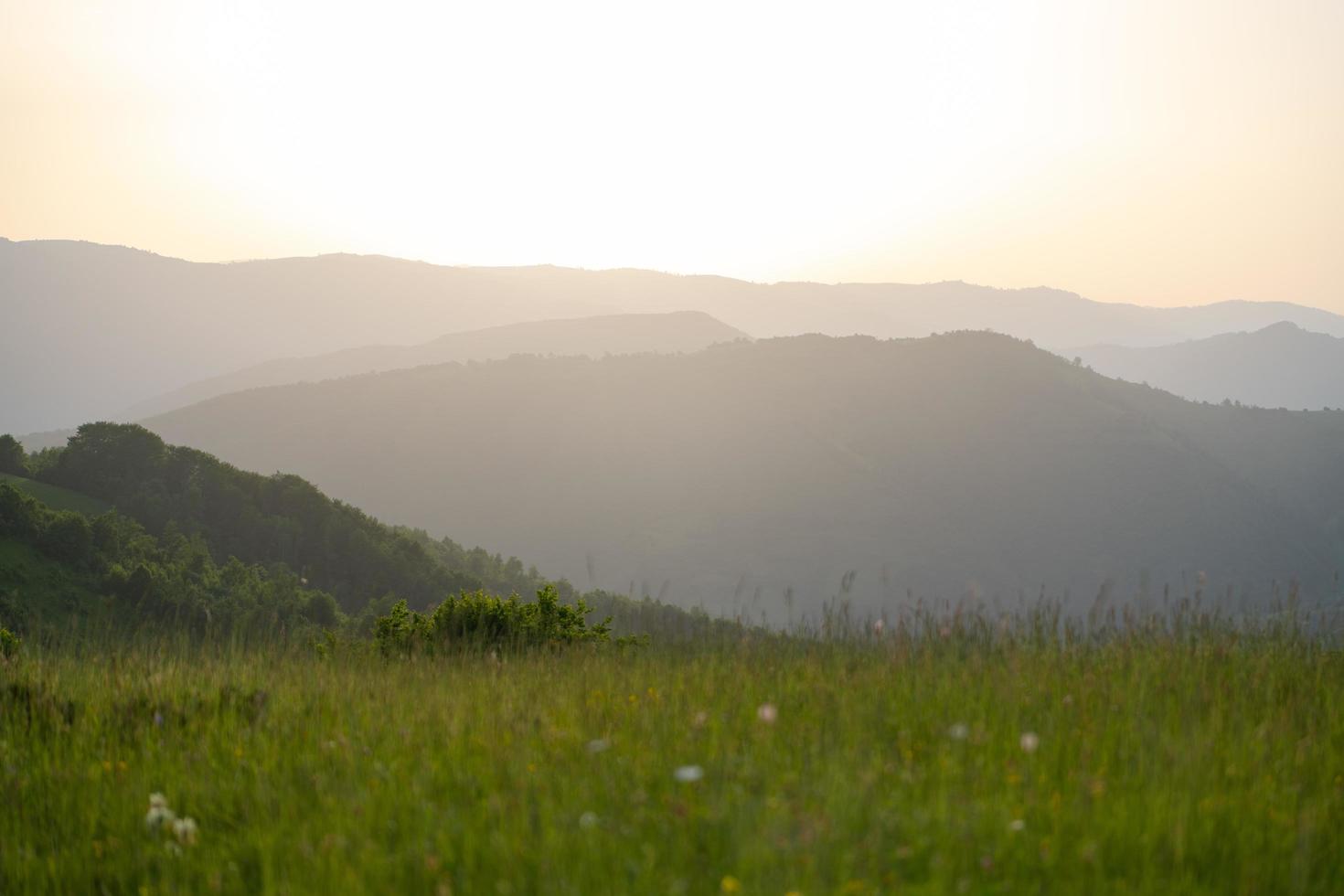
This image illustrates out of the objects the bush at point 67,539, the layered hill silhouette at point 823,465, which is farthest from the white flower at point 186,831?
the layered hill silhouette at point 823,465

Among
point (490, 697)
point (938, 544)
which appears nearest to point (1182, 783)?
point (490, 697)

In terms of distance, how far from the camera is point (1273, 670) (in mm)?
6203

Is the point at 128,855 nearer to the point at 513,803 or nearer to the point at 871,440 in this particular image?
the point at 513,803

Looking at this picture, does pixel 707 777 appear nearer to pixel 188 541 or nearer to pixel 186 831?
pixel 186 831

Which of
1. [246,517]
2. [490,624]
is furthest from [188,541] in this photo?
[490,624]

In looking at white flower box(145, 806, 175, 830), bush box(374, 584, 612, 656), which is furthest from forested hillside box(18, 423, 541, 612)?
white flower box(145, 806, 175, 830)

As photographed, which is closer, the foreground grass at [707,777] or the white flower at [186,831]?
the foreground grass at [707,777]

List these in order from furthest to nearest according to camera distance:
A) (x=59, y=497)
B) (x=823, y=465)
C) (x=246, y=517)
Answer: (x=823, y=465), (x=246, y=517), (x=59, y=497)

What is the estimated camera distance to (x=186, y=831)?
4.19 m

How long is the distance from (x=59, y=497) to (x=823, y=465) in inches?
4630

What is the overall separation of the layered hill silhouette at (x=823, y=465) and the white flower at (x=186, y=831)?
110528mm

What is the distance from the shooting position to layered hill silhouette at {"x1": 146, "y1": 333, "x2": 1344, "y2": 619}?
128m

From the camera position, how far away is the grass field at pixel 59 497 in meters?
33.9

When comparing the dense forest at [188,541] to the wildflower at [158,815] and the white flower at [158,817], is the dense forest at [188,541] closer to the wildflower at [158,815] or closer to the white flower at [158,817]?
the wildflower at [158,815]
